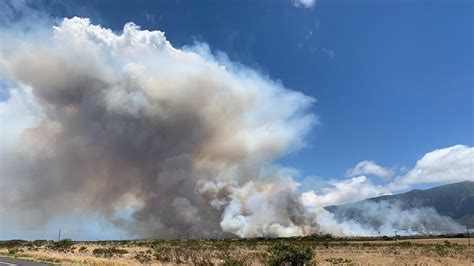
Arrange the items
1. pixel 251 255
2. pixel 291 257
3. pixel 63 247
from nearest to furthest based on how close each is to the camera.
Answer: pixel 291 257
pixel 251 255
pixel 63 247

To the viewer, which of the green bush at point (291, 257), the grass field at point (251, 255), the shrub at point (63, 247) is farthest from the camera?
the shrub at point (63, 247)

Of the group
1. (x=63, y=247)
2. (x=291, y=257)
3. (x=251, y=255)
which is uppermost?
(x=63, y=247)

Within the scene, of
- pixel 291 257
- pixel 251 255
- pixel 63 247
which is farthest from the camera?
pixel 63 247

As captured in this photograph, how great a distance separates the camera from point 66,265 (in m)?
31.3

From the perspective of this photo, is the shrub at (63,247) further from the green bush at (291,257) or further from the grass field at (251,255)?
the green bush at (291,257)

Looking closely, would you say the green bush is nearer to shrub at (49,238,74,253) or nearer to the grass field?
the grass field

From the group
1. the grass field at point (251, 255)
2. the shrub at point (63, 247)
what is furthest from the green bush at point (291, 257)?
the shrub at point (63, 247)

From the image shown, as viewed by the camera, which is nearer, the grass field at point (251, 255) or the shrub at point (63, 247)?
the grass field at point (251, 255)

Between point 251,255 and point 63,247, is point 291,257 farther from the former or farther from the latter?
point 63,247

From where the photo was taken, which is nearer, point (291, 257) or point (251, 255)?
point (291, 257)

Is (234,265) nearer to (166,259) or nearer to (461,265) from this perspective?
(166,259)

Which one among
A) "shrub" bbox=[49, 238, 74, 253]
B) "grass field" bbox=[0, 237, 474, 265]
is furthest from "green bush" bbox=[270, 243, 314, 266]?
"shrub" bbox=[49, 238, 74, 253]

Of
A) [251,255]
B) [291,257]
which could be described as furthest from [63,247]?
[291,257]

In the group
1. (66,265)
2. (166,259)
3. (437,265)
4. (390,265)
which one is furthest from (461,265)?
(66,265)
